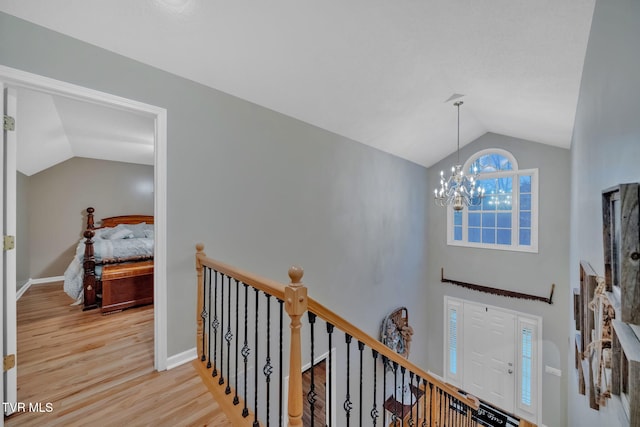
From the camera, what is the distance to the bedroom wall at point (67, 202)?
4664mm

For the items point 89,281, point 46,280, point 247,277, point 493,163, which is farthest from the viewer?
point 493,163

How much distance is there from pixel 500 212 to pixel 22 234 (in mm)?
8402

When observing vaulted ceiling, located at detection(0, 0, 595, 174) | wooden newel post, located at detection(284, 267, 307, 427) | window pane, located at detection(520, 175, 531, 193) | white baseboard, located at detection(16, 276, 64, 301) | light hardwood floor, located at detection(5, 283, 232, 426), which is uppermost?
vaulted ceiling, located at detection(0, 0, 595, 174)

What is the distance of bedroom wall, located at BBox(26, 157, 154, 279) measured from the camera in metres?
4.66

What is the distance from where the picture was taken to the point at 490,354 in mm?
5188

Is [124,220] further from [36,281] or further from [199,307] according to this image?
[199,307]

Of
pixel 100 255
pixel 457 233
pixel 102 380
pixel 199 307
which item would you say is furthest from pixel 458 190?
pixel 100 255

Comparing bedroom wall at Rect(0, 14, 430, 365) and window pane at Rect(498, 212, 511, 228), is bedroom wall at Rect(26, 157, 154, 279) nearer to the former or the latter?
bedroom wall at Rect(0, 14, 430, 365)

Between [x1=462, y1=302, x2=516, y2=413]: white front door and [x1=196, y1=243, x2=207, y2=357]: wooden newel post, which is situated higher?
[x1=196, y1=243, x2=207, y2=357]: wooden newel post

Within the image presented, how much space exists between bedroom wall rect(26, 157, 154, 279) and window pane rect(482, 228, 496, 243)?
729 centimetres

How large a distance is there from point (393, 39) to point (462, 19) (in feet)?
1.60

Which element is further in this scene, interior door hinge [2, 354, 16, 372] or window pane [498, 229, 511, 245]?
window pane [498, 229, 511, 245]

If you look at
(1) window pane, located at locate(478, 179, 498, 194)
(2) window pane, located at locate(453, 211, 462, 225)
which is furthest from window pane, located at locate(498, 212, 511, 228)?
(2) window pane, located at locate(453, 211, 462, 225)

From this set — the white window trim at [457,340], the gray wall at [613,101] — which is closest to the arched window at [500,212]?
the white window trim at [457,340]
